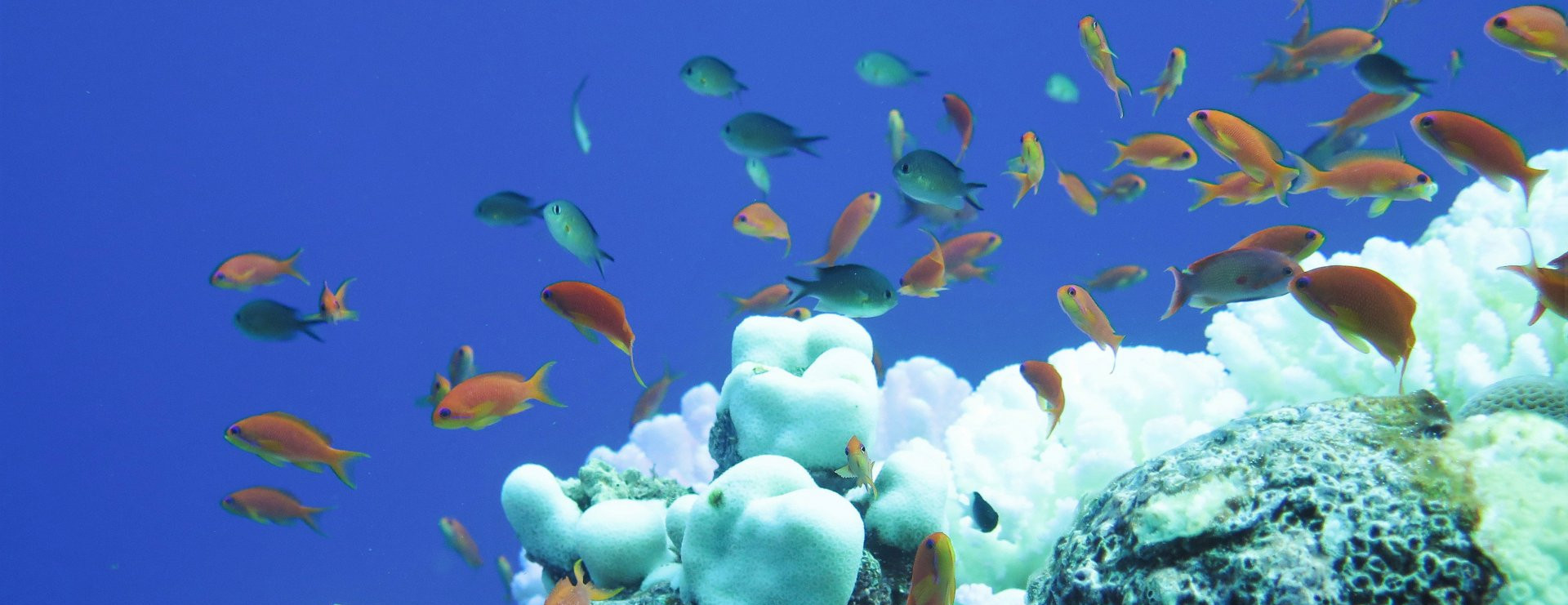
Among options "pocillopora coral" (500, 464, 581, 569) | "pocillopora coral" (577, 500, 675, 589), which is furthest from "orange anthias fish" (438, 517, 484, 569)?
"pocillopora coral" (577, 500, 675, 589)

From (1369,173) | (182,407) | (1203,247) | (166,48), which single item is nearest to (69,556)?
(182,407)

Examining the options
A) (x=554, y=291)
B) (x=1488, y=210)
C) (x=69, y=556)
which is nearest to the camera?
(x=554, y=291)

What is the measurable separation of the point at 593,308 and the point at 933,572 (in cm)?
163

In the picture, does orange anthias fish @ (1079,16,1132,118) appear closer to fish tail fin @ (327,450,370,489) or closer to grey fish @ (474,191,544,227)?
grey fish @ (474,191,544,227)

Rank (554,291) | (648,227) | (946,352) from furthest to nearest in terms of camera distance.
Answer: (648,227)
(946,352)
(554,291)

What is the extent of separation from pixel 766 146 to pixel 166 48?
2959 cm

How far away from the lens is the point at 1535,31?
3.30 meters

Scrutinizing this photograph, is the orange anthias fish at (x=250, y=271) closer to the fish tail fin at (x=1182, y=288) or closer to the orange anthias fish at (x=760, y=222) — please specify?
the orange anthias fish at (x=760, y=222)

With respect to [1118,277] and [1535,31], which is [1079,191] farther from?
[1535,31]

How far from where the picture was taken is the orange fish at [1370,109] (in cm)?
436

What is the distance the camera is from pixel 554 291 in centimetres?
310

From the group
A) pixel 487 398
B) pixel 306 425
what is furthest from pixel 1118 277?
pixel 306 425

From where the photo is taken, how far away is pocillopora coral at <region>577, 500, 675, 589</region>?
2.99m

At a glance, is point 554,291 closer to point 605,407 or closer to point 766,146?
point 766,146
